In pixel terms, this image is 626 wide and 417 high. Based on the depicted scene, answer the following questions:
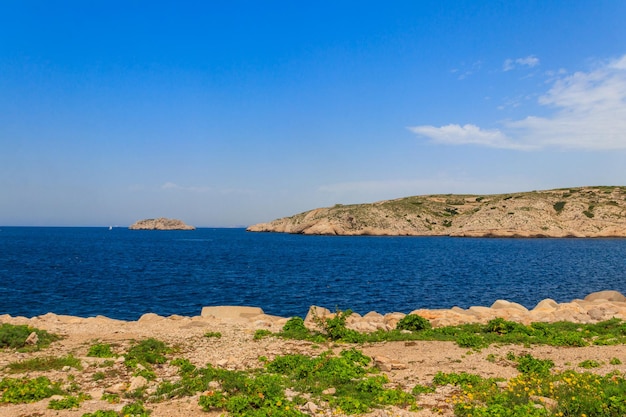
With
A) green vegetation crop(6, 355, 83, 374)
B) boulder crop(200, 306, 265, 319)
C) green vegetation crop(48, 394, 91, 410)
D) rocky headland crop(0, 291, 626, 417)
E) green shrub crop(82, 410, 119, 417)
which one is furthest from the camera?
boulder crop(200, 306, 265, 319)

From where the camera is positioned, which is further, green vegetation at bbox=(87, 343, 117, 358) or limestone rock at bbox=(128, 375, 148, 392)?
green vegetation at bbox=(87, 343, 117, 358)

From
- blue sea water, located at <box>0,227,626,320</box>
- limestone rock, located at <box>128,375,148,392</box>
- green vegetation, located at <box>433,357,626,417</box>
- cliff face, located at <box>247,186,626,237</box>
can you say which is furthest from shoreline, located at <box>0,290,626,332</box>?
cliff face, located at <box>247,186,626,237</box>

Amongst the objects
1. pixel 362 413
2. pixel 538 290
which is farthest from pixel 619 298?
pixel 362 413

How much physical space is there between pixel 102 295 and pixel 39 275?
2263 centimetres

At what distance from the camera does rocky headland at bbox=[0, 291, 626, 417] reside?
11784 mm

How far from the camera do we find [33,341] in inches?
744

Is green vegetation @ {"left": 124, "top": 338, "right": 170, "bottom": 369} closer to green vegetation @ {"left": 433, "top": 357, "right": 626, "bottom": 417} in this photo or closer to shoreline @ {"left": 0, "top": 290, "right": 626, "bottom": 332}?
shoreline @ {"left": 0, "top": 290, "right": 626, "bottom": 332}

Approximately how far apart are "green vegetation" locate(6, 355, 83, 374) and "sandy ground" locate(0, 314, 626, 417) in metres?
0.31

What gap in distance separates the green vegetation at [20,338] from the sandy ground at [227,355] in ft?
2.23

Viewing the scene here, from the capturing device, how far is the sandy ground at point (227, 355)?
11641 millimetres

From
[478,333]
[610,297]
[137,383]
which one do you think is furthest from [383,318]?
[610,297]

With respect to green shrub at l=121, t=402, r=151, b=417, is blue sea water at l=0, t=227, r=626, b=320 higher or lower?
lower

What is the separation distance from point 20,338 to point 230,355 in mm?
10124

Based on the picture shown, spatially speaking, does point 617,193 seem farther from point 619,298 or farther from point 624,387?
point 624,387
